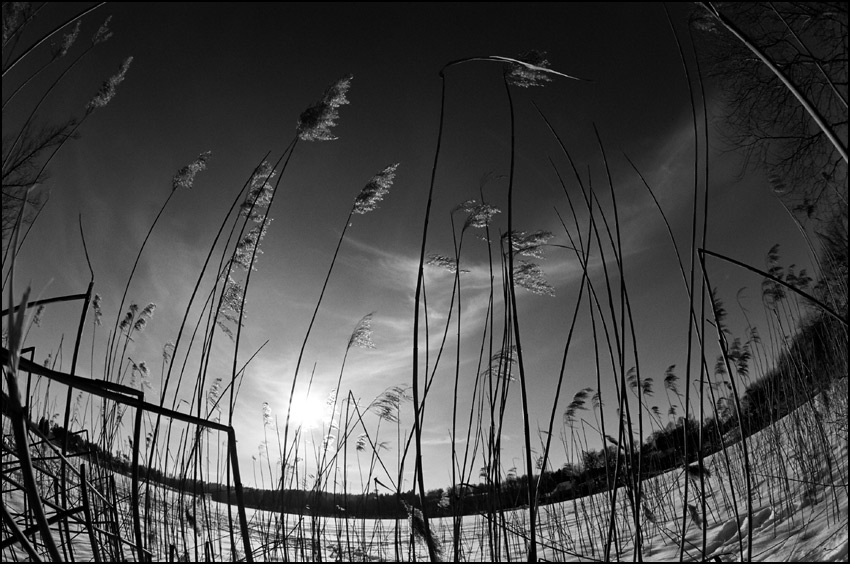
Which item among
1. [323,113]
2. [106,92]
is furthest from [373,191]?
[106,92]

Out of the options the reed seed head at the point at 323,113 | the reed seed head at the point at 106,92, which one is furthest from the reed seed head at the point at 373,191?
the reed seed head at the point at 106,92

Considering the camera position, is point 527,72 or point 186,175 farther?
point 186,175

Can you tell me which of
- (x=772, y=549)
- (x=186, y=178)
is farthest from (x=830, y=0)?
(x=186, y=178)

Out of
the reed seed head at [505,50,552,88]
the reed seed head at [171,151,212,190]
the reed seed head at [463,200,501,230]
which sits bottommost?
the reed seed head at [463,200,501,230]

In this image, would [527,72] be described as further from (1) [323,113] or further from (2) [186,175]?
(2) [186,175]

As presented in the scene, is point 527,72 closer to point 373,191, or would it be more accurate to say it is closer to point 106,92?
point 373,191

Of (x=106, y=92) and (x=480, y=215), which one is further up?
(x=106, y=92)

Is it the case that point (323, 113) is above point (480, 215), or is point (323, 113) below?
above

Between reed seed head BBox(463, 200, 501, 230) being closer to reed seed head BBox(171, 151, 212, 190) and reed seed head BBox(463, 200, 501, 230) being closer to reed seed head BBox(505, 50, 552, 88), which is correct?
reed seed head BBox(505, 50, 552, 88)

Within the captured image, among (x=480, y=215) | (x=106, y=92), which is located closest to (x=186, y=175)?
(x=106, y=92)

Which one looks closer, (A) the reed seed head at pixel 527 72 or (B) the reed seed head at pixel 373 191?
(A) the reed seed head at pixel 527 72

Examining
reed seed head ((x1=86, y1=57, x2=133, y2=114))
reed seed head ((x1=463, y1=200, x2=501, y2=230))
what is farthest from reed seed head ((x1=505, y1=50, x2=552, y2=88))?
reed seed head ((x1=86, y1=57, x2=133, y2=114))

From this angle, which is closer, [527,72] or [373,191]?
[527,72]

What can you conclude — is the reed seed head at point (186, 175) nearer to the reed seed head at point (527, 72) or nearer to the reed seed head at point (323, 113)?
the reed seed head at point (323, 113)
